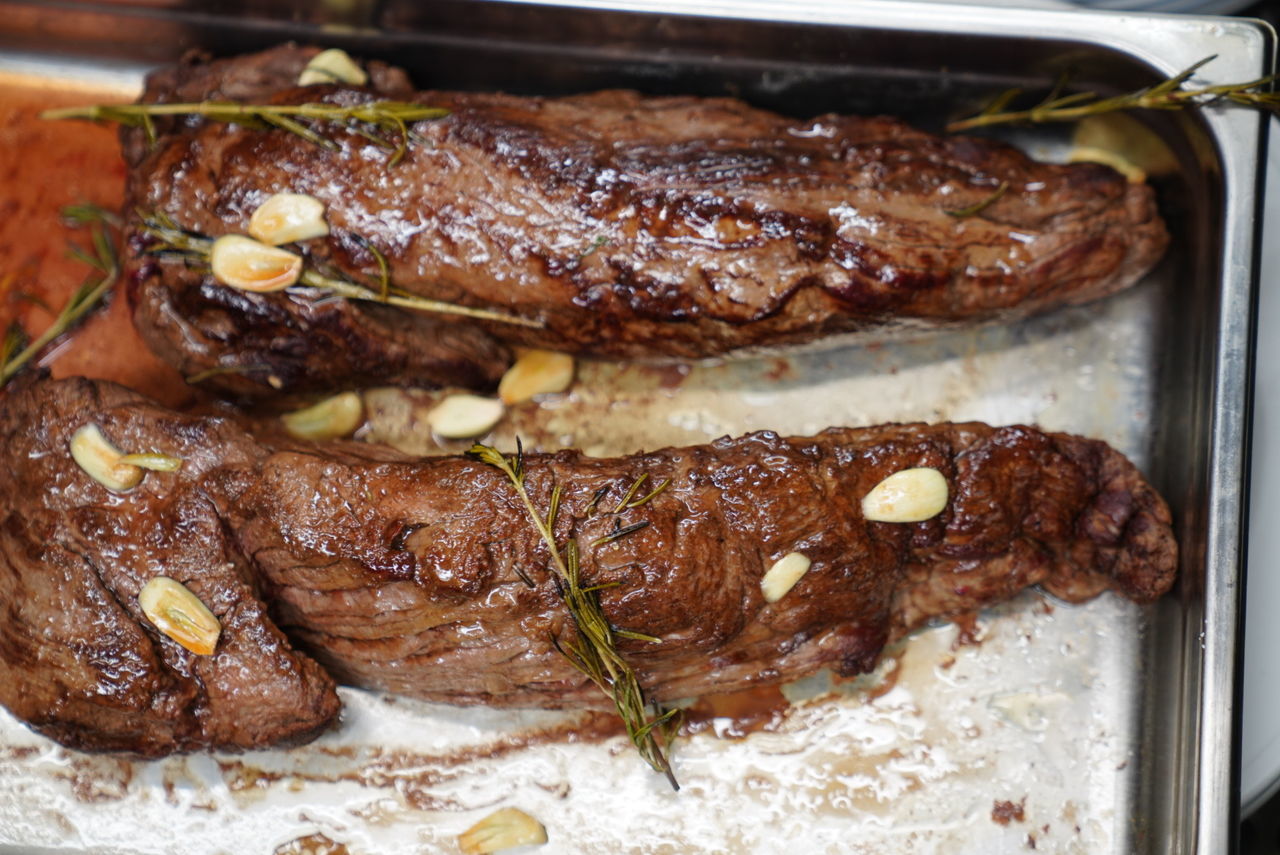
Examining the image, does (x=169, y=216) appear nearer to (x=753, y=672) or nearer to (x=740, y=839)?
(x=753, y=672)

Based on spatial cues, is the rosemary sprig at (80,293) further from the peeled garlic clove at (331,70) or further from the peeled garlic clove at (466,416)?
the peeled garlic clove at (466,416)

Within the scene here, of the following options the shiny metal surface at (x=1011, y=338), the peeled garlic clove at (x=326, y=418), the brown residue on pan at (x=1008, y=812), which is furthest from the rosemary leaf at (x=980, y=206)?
the peeled garlic clove at (x=326, y=418)

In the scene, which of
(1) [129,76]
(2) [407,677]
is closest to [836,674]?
(2) [407,677]

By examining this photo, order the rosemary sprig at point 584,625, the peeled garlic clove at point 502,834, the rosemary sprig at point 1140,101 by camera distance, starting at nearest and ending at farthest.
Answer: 1. the rosemary sprig at point 584,625
2. the rosemary sprig at point 1140,101
3. the peeled garlic clove at point 502,834

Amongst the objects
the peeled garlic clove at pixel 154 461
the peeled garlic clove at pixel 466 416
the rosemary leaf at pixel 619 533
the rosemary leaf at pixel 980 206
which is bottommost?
the peeled garlic clove at pixel 466 416

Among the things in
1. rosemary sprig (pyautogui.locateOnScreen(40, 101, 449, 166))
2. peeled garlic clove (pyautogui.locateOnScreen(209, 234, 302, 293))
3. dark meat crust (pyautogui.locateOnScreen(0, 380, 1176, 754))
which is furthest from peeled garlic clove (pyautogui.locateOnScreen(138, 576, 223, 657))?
rosemary sprig (pyautogui.locateOnScreen(40, 101, 449, 166))

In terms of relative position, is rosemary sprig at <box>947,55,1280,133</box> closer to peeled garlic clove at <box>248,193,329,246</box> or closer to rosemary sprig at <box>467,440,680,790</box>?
rosemary sprig at <box>467,440,680,790</box>
